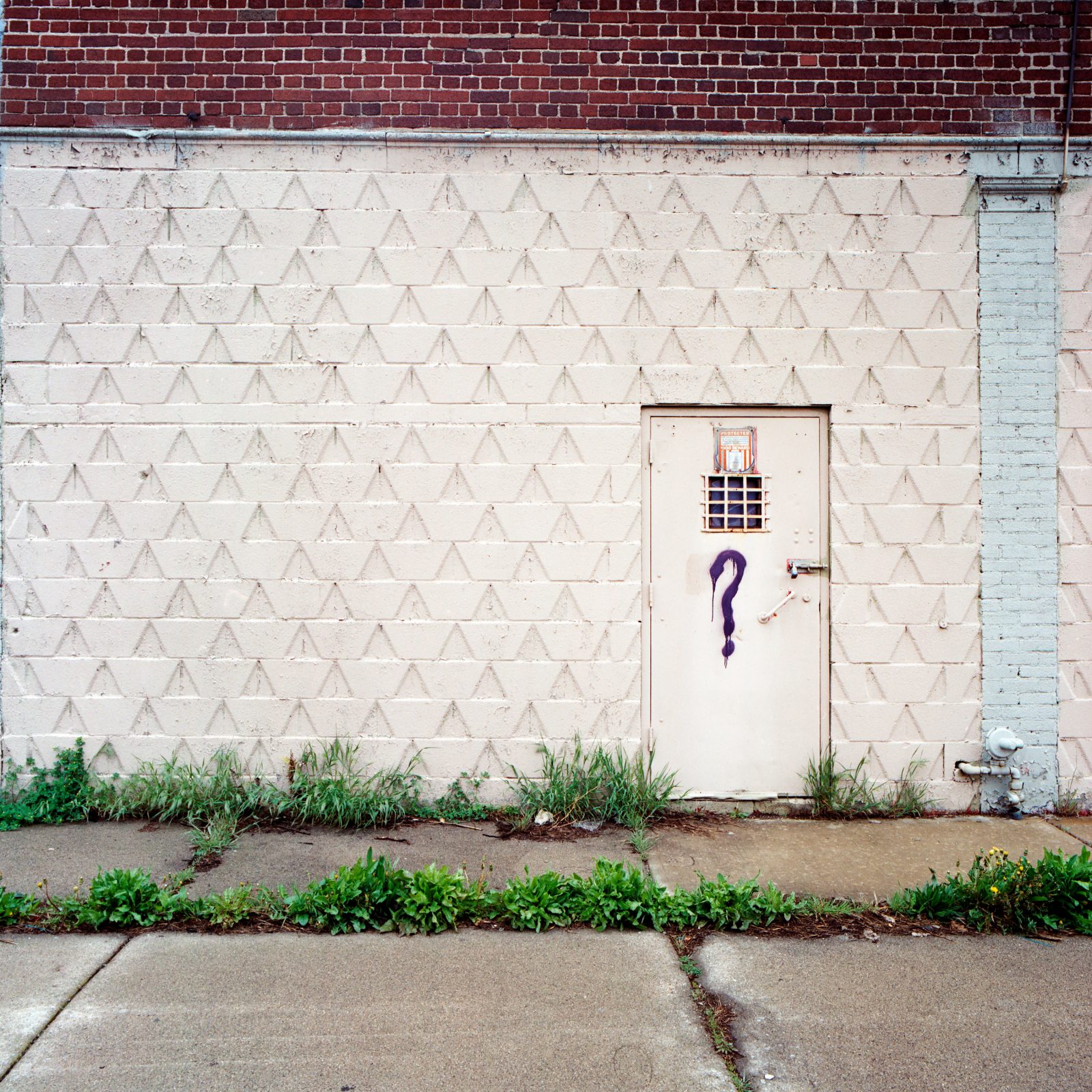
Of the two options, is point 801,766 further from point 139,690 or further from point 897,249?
point 139,690

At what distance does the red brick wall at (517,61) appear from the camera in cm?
546

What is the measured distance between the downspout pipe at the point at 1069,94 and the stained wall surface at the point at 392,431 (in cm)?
110

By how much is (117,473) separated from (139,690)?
136cm

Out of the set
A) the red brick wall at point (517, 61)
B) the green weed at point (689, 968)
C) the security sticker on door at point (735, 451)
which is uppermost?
the red brick wall at point (517, 61)

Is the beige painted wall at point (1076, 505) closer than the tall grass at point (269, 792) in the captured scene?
No

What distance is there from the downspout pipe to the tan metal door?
211 cm

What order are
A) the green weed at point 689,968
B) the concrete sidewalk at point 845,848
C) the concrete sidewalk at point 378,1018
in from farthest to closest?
1. the concrete sidewalk at point 845,848
2. the green weed at point 689,968
3. the concrete sidewalk at point 378,1018

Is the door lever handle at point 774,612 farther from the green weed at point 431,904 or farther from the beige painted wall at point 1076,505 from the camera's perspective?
the green weed at point 431,904

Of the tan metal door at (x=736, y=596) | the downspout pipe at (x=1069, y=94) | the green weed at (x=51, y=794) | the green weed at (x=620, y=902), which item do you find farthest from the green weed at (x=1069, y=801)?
the green weed at (x=51, y=794)

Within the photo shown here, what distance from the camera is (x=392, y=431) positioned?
5.45 metres

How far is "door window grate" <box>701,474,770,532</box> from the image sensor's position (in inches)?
217

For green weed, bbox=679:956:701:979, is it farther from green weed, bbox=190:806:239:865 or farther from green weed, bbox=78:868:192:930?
green weed, bbox=190:806:239:865

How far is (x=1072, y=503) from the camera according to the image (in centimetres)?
548

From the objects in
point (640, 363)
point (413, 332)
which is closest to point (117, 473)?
point (413, 332)
